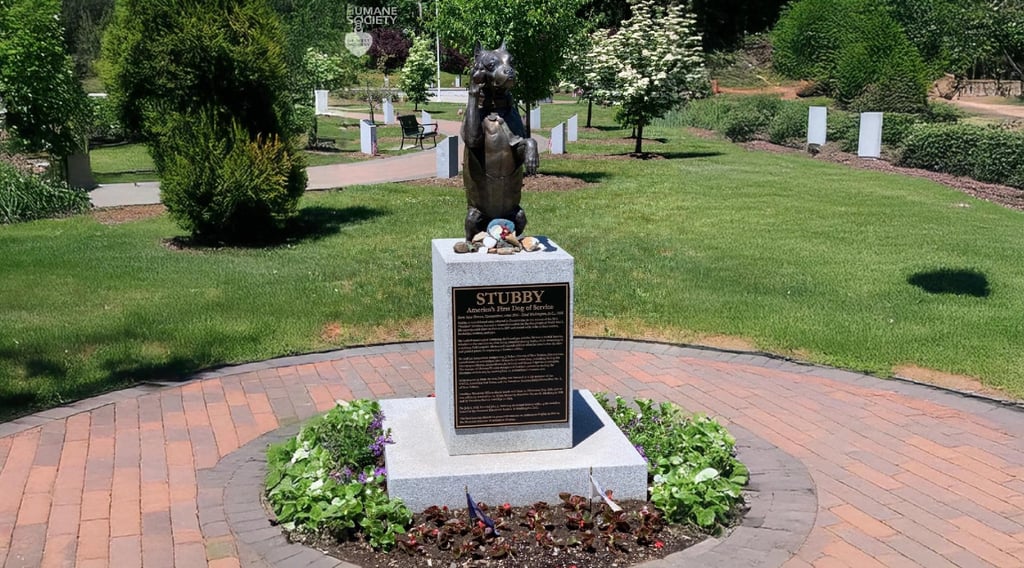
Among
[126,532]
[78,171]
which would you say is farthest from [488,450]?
[78,171]

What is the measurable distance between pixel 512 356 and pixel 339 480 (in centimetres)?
124

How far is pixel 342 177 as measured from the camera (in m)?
21.0

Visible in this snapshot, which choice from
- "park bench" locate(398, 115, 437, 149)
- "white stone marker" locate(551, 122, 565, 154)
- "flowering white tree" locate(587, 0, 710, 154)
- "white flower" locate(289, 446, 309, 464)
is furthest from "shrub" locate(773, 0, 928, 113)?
"white flower" locate(289, 446, 309, 464)

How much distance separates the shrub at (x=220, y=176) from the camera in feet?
39.9

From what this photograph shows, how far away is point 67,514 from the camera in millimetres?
5270

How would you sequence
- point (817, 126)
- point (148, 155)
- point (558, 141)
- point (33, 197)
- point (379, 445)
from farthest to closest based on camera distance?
point (817, 126) < point (558, 141) < point (148, 155) < point (33, 197) < point (379, 445)

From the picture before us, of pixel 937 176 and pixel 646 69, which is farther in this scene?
pixel 646 69

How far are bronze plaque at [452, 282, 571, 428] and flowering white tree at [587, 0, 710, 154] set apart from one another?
18146 millimetres

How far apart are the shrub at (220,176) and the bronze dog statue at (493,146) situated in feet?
23.8

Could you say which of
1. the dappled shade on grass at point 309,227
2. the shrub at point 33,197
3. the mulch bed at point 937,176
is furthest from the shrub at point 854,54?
the shrub at point 33,197

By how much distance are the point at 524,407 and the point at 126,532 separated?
7.61ft

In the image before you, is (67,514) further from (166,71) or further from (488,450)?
(166,71)

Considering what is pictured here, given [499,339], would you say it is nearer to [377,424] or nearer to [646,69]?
[377,424]

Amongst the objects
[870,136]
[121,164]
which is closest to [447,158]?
[121,164]
